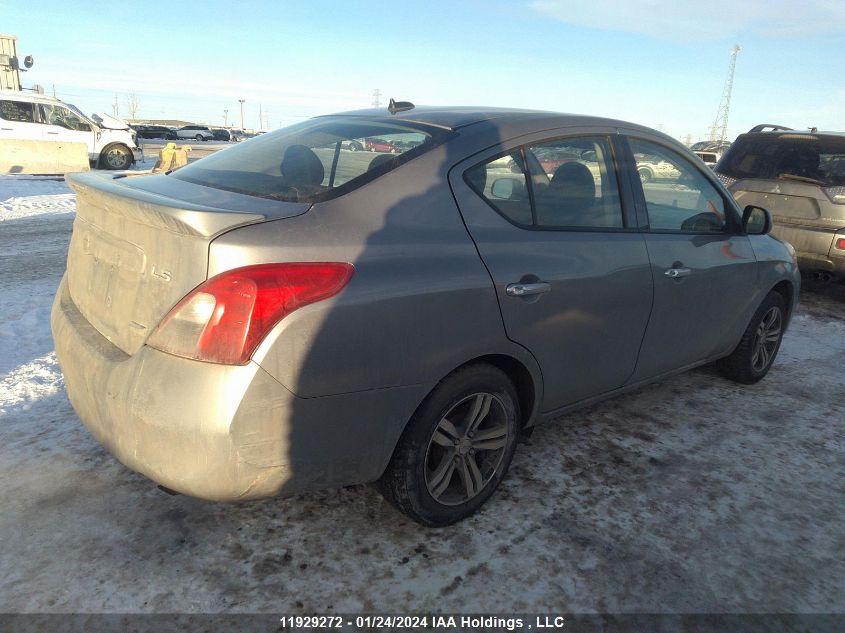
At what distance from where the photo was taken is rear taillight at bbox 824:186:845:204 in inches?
251

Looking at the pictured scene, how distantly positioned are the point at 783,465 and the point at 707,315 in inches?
35.2

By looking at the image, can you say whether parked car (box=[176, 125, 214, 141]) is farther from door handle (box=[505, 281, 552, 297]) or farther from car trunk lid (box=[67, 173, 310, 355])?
door handle (box=[505, 281, 552, 297])

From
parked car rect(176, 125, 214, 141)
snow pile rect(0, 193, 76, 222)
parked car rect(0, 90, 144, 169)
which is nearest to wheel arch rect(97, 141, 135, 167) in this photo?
parked car rect(0, 90, 144, 169)

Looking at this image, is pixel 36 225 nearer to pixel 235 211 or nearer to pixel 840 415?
pixel 235 211

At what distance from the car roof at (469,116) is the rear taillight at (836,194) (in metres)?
4.22

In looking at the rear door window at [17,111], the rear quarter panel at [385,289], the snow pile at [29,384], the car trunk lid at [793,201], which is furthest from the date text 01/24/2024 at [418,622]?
the rear door window at [17,111]

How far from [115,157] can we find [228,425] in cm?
2074

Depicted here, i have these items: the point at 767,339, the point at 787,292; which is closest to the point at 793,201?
the point at 787,292

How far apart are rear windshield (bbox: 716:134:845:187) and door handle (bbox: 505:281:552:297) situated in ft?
17.3

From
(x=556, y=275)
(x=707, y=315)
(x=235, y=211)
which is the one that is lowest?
(x=707, y=315)

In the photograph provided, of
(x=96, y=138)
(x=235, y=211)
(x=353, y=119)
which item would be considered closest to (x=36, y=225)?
(x=353, y=119)

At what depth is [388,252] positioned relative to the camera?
7.47ft

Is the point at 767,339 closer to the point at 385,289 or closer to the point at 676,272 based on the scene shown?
the point at 676,272

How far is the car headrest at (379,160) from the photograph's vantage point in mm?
2512
